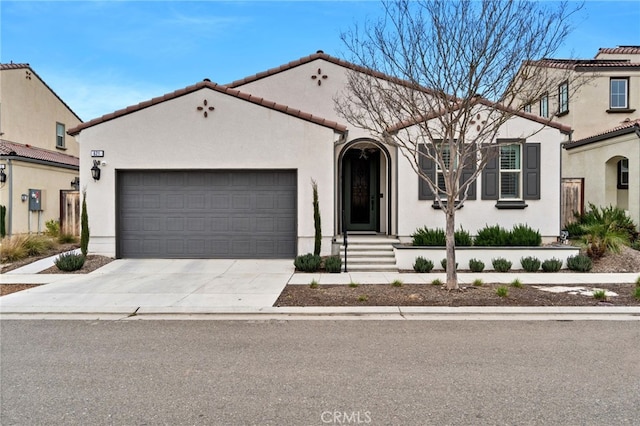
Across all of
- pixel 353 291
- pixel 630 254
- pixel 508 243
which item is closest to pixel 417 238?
pixel 508 243

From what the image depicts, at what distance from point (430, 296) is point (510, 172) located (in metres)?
6.47

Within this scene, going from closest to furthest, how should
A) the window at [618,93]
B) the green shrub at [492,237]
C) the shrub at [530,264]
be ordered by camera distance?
the shrub at [530,264] < the green shrub at [492,237] < the window at [618,93]

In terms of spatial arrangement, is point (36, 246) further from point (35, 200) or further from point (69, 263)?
point (35, 200)

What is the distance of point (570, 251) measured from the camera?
1121 cm

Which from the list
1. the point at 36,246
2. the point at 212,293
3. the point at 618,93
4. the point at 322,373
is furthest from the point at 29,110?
the point at 618,93

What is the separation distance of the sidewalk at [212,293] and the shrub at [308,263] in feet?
0.83

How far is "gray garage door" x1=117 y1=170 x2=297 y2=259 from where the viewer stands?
489 inches

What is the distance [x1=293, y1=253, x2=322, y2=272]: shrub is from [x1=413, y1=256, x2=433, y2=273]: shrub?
245 cm

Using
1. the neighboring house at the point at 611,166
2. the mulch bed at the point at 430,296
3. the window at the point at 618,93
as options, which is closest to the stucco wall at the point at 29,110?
the mulch bed at the point at 430,296

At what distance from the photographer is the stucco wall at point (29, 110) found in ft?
64.4

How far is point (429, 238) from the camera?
38.1 ft

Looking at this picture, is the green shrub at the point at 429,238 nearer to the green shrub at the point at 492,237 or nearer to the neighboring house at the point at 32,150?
the green shrub at the point at 492,237

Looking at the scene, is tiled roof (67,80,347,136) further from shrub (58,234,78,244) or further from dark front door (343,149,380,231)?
shrub (58,234,78,244)

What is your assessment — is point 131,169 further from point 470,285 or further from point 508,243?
point 508,243
